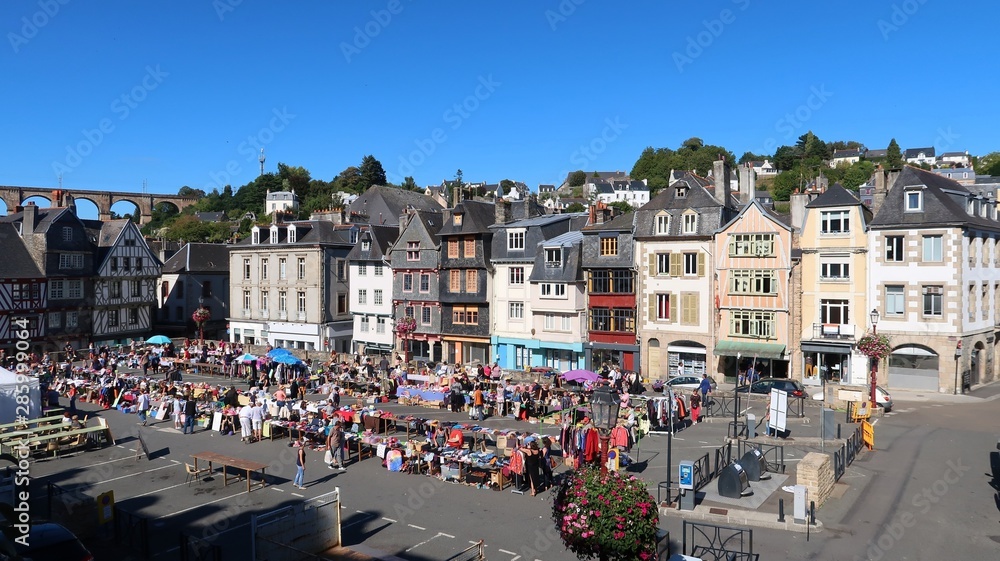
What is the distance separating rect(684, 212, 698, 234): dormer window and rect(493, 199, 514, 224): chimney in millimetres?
12451

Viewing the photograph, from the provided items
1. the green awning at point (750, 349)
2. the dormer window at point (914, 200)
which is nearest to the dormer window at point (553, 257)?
the green awning at point (750, 349)

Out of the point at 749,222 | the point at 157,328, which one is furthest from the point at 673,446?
the point at 157,328

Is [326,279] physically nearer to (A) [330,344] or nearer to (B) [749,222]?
(A) [330,344]

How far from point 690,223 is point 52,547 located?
3446 centimetres

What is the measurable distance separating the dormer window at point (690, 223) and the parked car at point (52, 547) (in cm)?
3395

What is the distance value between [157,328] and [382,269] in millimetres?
26424

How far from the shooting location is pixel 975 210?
1516 inches

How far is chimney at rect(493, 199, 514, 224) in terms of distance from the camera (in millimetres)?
48688

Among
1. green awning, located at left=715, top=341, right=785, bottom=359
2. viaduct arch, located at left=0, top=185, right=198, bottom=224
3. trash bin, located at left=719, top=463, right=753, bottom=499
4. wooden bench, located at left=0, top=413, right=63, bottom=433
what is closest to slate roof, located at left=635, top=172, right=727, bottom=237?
green awning, located at left=715, top=341, right=785, bottom=359

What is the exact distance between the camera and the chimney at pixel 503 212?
48688mm

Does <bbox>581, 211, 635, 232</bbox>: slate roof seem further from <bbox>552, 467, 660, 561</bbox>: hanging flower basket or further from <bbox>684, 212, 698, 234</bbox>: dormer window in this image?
<bbox>552, 467, 660, 561</bbox>: hanging flower basket

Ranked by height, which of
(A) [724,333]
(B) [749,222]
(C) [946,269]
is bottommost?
(A) [724,333]

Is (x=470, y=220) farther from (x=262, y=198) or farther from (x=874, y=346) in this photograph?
(x=262, y=198)

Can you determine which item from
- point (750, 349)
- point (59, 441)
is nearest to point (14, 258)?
point (59, 441)
